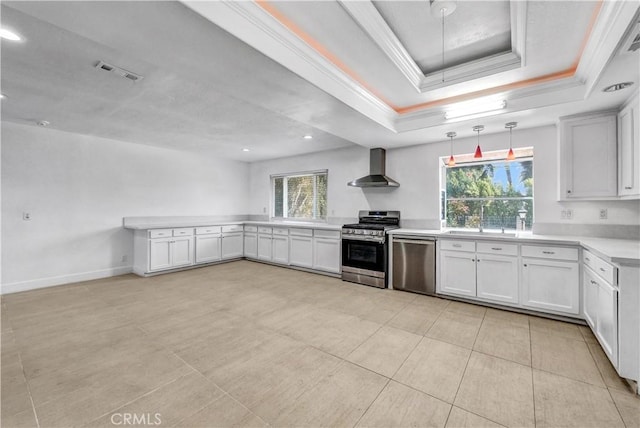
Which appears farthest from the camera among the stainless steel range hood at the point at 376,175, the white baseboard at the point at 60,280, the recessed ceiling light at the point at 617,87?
the stainless steel range hood at the point at 376,175

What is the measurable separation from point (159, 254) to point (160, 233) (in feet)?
1.28

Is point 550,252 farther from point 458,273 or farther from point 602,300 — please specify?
point 458,273

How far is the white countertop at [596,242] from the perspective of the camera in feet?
6.63

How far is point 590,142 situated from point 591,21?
167cm

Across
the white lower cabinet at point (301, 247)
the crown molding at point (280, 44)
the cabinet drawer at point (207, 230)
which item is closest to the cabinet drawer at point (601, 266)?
the crown molding at point (280, 44)

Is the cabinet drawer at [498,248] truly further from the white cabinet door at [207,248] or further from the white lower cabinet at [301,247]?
the white cabinet door at [207,248]

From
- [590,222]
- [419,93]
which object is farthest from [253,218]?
[590,222]

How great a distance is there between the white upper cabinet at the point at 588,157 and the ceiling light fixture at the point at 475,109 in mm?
926

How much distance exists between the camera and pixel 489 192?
418 cm

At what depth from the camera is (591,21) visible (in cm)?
198

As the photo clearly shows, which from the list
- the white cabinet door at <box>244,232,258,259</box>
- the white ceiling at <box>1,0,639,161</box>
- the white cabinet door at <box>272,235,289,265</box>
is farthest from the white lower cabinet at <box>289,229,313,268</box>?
the white ceiling at <box>1,0,639,161</box>

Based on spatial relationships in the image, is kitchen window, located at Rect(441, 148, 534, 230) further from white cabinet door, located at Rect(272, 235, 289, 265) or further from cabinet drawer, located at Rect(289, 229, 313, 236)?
white cabinet door, located at Rect(272, 235, 289, 265)

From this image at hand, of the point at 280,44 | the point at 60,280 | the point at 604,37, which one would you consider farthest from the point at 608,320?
the point at 60,280

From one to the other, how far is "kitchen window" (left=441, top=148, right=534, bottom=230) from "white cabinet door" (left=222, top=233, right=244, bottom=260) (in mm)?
4533
